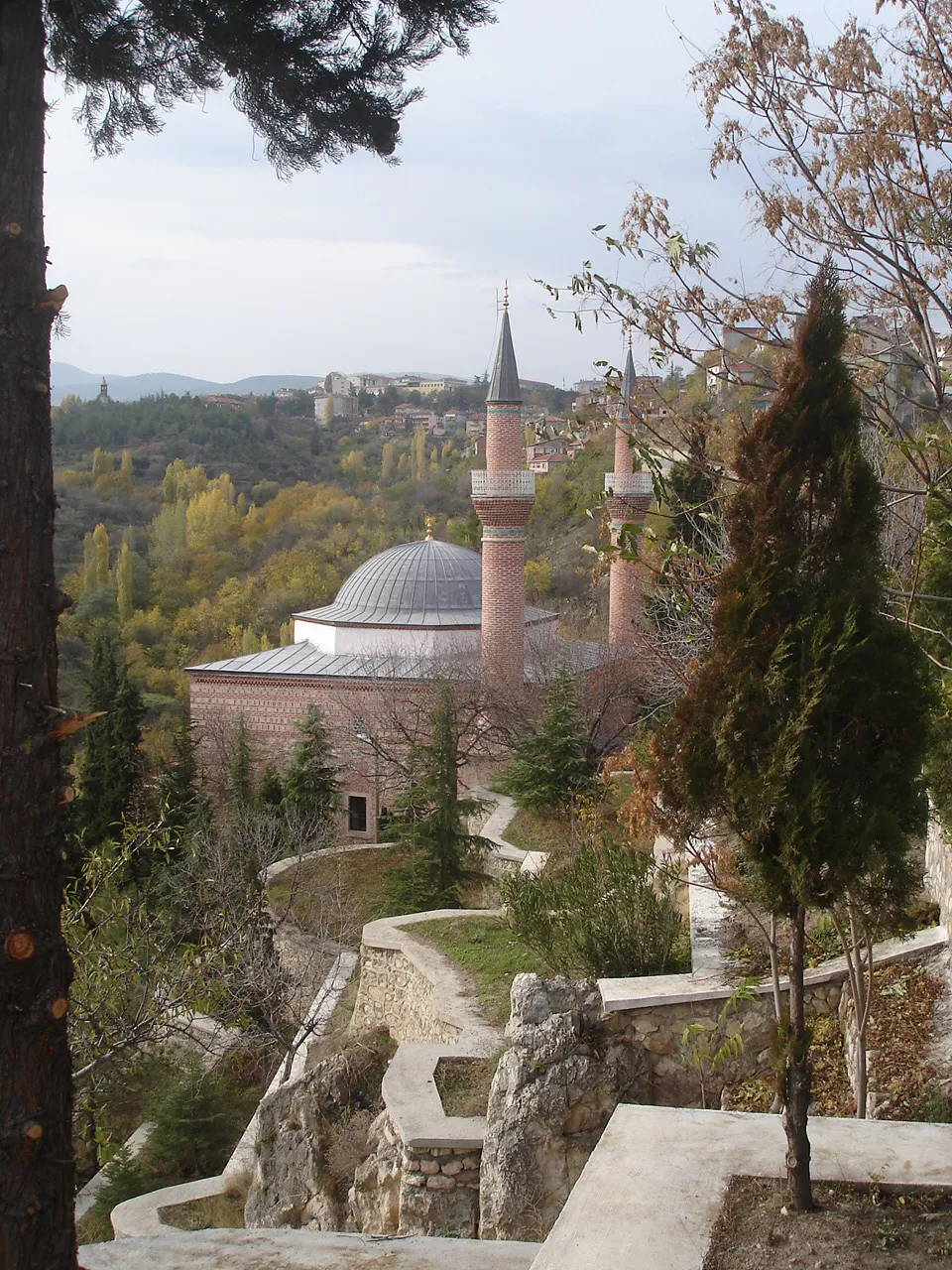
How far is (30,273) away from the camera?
2869 millimetres

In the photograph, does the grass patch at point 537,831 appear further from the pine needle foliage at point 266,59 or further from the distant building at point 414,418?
the distant building at point 414,418

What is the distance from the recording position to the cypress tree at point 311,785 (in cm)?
1641

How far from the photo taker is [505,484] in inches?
723

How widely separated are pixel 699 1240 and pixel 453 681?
1541cm

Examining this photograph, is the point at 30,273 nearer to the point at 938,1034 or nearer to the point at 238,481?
the point at 938,1034

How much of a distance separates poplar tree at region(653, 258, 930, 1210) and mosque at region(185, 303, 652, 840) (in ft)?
44.8

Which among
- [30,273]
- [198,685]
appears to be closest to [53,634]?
[30,273]

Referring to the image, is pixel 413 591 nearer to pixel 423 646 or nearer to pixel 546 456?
pixel 423 646

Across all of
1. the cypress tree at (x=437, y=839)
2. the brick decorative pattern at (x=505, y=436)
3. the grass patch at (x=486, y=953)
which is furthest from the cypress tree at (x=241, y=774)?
the grass patch at (x=486, y=953)

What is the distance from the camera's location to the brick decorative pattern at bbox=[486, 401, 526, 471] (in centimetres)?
1862

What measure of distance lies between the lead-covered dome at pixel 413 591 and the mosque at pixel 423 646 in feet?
0.09

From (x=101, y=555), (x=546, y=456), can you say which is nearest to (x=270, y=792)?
(x=101, y=555)

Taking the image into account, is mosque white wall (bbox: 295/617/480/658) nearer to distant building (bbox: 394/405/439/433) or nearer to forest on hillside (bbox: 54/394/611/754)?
forest on hillside (bbox: 54/394/611/754)

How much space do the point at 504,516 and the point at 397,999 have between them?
10.9 metres
